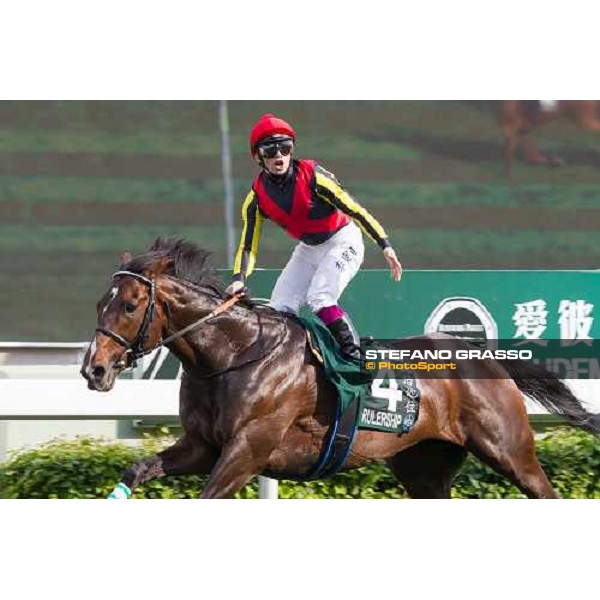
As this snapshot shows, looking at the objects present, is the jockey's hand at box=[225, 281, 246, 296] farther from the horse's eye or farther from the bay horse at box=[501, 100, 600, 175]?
the bay horse at box=[501, 100, 600, 175]

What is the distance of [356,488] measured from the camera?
6.64 m

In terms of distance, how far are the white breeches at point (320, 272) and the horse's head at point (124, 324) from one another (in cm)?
67

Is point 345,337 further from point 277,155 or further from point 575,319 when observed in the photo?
point 575,319

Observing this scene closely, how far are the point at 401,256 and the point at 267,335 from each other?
892 millimetres

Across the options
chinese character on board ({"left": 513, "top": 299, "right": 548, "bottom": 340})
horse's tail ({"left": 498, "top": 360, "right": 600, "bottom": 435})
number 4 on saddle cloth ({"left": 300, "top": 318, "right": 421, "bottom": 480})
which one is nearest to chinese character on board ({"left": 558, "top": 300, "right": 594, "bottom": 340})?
chinese character on board ({"left": 513, "top": 299, "right": 548, "bottom": 340})

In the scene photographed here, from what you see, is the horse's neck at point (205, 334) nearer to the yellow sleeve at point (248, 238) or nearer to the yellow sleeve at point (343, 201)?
the yellow sleeve at point (248, 238)

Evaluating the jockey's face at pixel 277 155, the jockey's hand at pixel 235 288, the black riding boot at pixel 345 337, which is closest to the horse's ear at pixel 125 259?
the jockey's hand at pixel 235 288

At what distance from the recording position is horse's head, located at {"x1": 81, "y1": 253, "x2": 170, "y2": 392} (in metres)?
5.44

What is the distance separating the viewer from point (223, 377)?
570 centimetres

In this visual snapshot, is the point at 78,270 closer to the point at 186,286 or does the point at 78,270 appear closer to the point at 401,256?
the point at 186,286

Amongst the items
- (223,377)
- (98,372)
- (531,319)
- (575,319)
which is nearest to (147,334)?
(98,372)

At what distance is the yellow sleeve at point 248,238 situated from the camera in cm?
598

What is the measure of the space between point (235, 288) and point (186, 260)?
0.79ft

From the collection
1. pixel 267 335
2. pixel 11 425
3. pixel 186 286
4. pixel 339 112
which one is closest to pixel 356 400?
pixel 267 335
